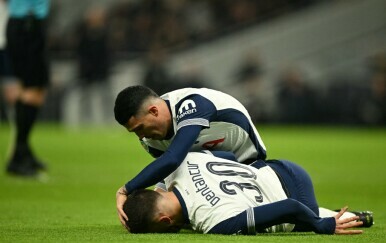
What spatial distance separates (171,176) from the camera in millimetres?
6309

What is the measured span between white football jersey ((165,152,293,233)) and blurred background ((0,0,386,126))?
16.3 meters

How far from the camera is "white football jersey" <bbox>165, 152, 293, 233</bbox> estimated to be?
6035 millimetres

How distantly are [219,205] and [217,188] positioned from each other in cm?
13

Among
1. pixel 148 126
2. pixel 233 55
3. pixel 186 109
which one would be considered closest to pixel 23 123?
pixel 148 126

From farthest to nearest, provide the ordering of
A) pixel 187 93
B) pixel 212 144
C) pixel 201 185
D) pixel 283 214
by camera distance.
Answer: pixel 212 144 < pixel 187 93 < pixel 201 185 < pixel 283 214

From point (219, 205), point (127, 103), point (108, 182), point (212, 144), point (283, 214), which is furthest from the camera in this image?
point (108, 182)

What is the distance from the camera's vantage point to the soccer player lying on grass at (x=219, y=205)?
5965 millimetres

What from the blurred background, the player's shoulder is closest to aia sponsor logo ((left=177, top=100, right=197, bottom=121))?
the player's shoulder

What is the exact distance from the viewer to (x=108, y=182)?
10820 millimetres

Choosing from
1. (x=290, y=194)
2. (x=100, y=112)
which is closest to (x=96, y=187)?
(x=290, y=194)

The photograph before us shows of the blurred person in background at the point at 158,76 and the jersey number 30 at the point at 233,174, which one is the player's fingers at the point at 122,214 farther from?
the blurred person in background at the point at 158,76

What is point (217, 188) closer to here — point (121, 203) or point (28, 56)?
point (121, 203)

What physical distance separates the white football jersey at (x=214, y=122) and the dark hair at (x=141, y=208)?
549 mm

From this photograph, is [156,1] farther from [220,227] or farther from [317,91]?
[220,227]
